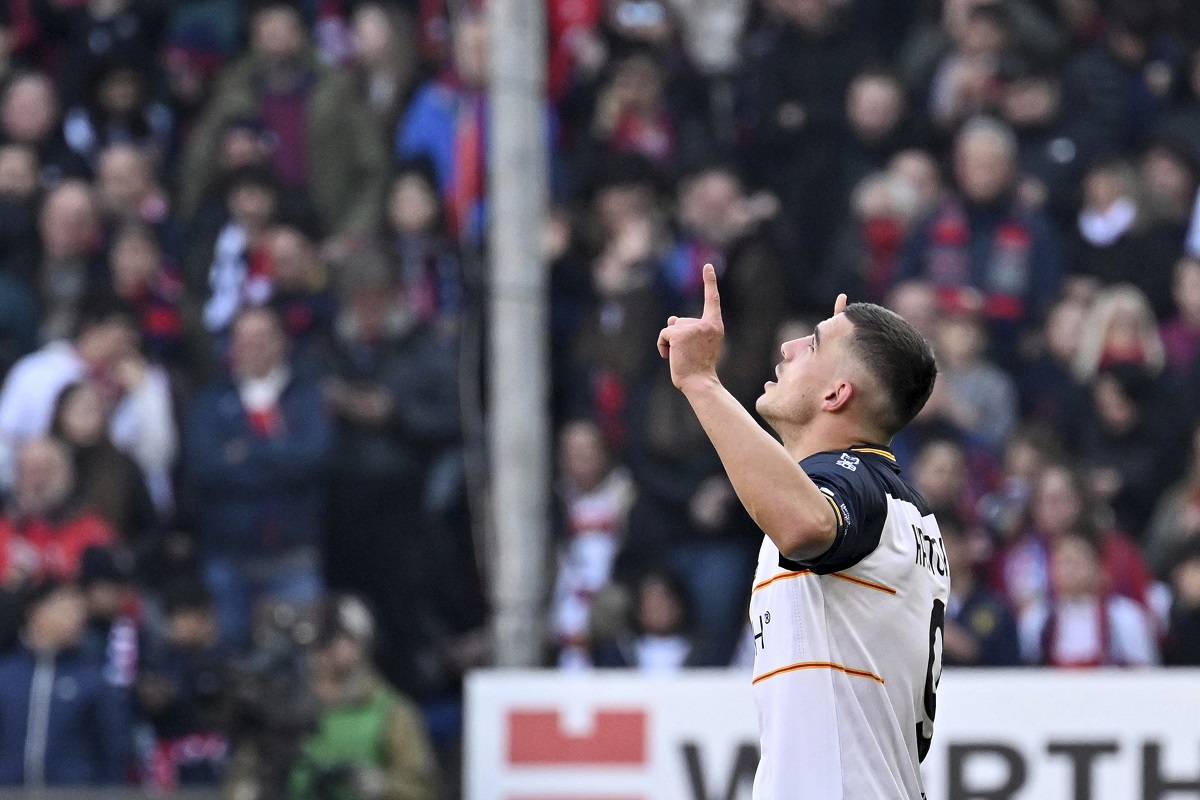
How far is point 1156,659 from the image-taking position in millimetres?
8938

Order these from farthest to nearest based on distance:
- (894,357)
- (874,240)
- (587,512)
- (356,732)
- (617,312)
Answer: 1. (874,240)
2. (617,312)
3. (587,512)
4. (356,732)
5. (894,357)

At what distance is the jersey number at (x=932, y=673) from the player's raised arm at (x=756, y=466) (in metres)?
0.52

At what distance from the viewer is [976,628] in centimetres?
890

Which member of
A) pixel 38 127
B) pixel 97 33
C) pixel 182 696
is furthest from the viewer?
pixel 97 33

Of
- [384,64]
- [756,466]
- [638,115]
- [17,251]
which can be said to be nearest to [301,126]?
[384,64]

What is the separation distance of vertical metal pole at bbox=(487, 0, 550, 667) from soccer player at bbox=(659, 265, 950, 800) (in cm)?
459

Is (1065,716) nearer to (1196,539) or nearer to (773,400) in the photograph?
(1196,539)

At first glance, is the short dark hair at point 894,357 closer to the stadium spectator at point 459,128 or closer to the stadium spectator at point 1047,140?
the stadium spectator at point 1047,140

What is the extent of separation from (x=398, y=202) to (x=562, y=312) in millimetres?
1090

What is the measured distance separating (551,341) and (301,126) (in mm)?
2154

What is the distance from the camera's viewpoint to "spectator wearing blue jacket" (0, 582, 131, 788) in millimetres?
9164

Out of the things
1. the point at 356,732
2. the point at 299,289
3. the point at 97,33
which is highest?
the point at 97,33

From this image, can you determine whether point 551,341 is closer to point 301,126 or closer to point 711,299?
point 301,126

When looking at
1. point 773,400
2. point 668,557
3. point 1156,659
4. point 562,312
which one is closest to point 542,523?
point 668,557
